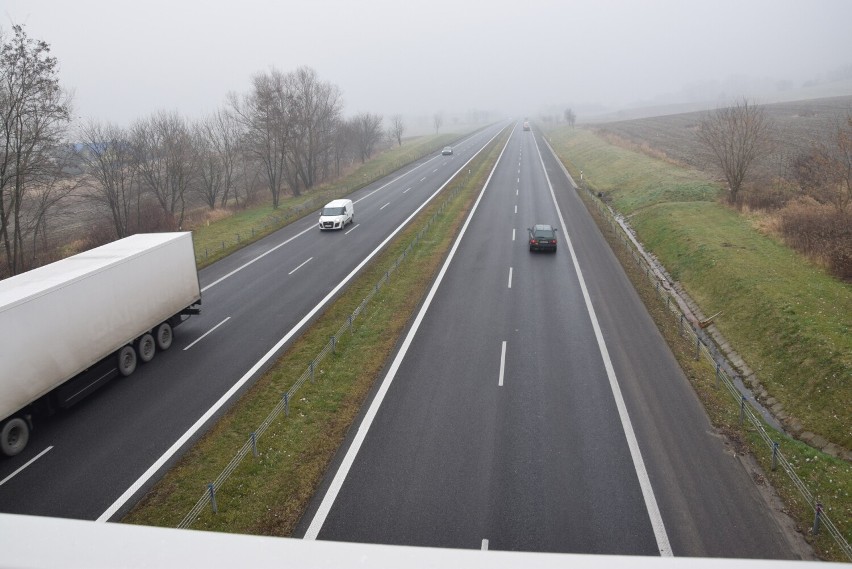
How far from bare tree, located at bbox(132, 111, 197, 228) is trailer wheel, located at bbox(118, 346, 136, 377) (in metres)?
27.6

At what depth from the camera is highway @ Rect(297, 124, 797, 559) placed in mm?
9484

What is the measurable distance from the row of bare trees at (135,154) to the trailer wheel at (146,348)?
52.8 ft

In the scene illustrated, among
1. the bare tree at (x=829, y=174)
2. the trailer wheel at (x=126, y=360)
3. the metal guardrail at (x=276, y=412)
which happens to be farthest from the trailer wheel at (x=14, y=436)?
the bare tree at (x=829, y=174)

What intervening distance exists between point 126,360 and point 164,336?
1.86 metres

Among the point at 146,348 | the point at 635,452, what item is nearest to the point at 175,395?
the point at 146,348

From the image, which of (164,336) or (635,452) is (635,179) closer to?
(635,452)

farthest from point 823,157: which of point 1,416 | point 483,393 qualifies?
point 1,416

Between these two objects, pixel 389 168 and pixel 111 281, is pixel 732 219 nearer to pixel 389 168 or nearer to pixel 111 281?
pixel 111 281

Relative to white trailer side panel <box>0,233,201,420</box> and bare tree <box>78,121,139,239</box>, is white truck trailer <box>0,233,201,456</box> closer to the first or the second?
white trailer side panel <box>0,233,201,420</box>

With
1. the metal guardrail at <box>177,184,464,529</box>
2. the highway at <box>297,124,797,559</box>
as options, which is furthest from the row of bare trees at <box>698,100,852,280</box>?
the metal guardrail at <box>177,184,464,529</box>

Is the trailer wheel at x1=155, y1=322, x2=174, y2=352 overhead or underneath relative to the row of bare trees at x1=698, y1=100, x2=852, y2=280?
underneath

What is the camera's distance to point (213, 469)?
11.4 meters

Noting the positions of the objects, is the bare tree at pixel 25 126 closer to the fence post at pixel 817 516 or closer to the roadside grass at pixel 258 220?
the roadside grass at pixel 258 220

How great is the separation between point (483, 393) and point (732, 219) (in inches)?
960
